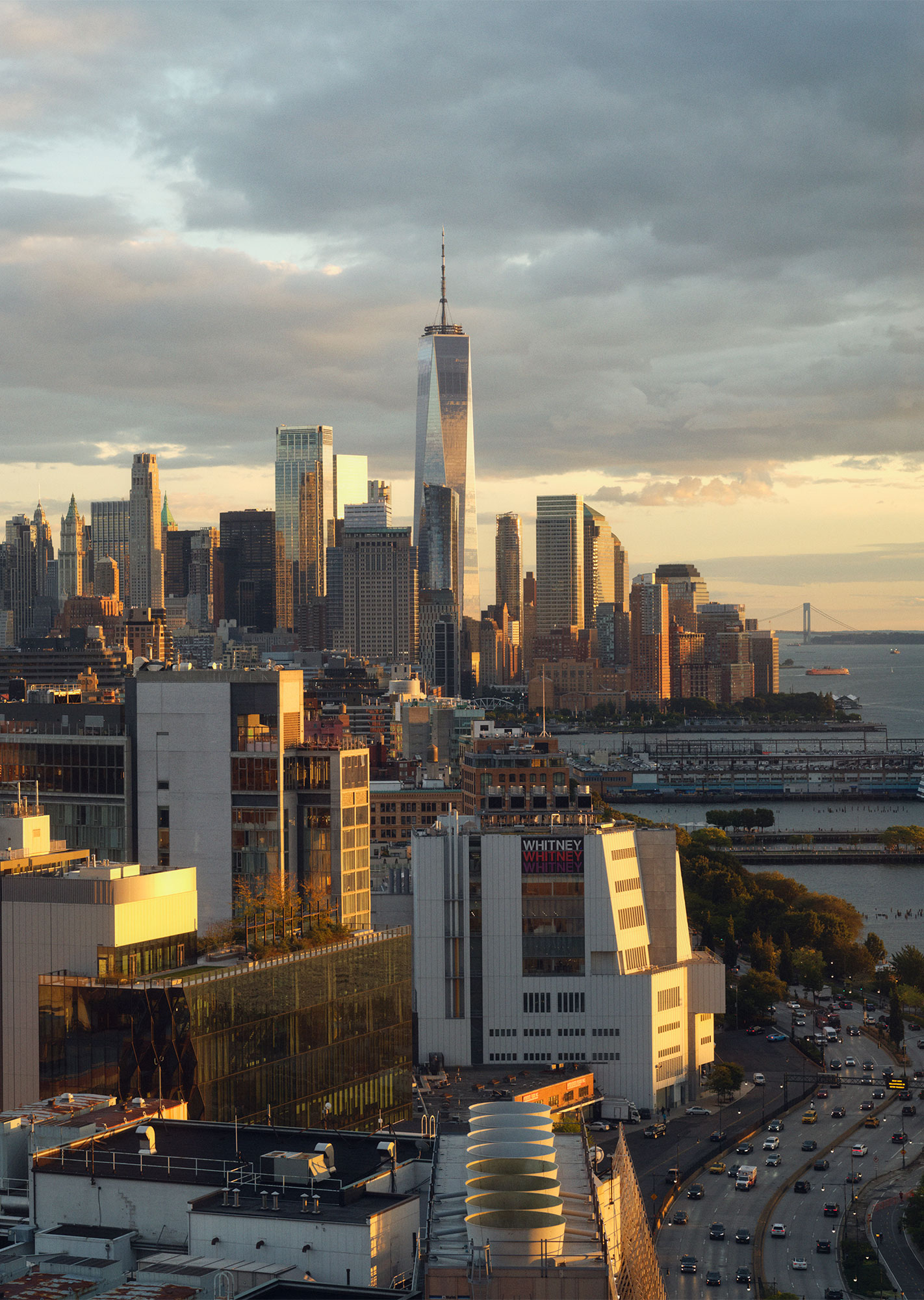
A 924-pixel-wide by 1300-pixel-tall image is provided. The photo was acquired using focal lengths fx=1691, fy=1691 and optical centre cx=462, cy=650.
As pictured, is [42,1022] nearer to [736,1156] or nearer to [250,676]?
[250,676]

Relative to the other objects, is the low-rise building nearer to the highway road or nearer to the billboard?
the billboard

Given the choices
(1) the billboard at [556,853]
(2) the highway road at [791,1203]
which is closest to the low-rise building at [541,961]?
(1) the billboard at [556,853]

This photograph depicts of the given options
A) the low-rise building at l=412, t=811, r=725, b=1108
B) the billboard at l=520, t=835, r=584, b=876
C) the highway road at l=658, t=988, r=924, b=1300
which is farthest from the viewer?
the billboard at l=520, t=835, r=584, b=876

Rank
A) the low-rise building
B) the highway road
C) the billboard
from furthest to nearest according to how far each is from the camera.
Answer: the billboard, the low-rise building, the highway road

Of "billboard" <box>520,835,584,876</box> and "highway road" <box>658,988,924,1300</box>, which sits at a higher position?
"billboard" <box>520,835,584,876</box>

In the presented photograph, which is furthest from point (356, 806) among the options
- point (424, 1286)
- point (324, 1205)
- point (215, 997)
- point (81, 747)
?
point (424, 1286)

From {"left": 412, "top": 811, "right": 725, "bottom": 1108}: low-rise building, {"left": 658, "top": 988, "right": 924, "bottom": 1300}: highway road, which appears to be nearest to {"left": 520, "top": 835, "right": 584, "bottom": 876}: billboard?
{"left": 412, "top": 811, "right": 725, "bottom": 1108}: low-rise building
